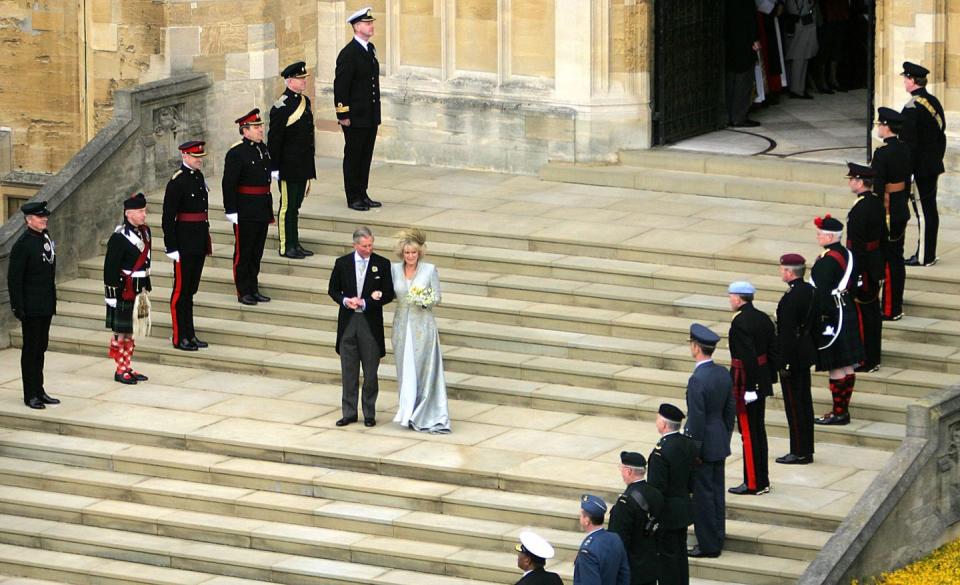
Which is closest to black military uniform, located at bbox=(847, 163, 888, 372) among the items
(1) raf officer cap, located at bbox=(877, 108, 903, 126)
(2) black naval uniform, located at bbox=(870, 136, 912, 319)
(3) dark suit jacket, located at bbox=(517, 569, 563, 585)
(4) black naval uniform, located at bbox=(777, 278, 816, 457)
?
(2) black naval uniform, located at bbox=(870, 136, 912, 319)

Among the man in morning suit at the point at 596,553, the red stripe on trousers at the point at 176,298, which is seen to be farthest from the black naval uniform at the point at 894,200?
the red stripe on trousers at the point at 176,298

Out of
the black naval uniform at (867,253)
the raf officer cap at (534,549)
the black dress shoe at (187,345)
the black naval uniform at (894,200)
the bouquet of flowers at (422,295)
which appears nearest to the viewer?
the raf officer cap at (534,549)

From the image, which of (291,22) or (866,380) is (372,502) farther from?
(291,22)

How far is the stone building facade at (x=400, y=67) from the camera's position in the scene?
78.7 feet

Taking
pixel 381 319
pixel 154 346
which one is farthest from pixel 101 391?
pixel 381 319

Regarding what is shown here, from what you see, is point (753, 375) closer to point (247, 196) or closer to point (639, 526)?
point (639, 526)

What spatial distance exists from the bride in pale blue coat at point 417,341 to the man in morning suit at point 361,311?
0.13 meters

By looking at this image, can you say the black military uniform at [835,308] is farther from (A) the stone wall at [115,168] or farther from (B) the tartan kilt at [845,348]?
(A) the stone wall at [115,168]

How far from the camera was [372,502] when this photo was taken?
18.0 metres

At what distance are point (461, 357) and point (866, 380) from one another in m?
3.52

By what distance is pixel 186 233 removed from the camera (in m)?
20.7

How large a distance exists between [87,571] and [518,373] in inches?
165

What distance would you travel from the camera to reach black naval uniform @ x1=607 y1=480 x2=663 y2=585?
1496 centimetres

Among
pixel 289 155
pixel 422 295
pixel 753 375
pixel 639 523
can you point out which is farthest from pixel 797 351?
pixel 289 155
